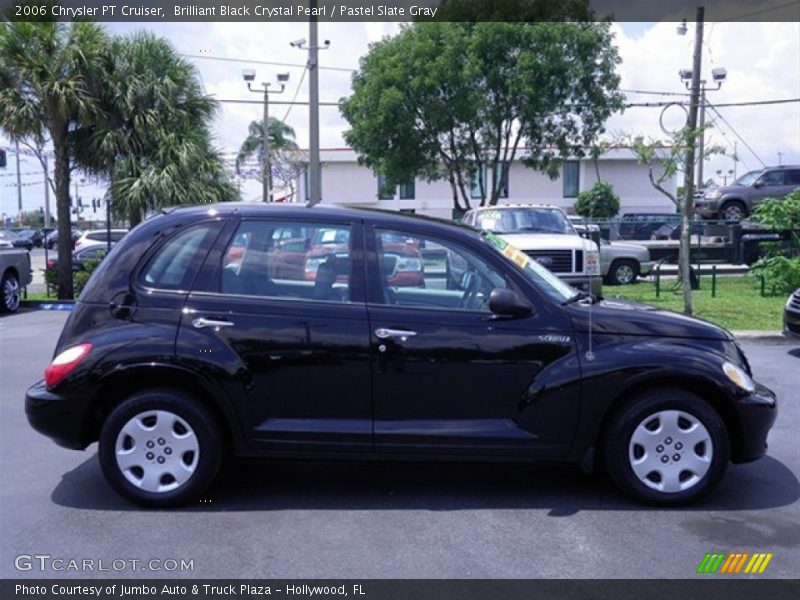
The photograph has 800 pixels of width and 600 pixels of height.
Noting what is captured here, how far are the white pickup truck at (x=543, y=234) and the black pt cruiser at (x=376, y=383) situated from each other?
675 centimetres

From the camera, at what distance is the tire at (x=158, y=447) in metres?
5.21

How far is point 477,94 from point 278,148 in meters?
21.1

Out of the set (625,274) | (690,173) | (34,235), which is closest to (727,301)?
(690,173)

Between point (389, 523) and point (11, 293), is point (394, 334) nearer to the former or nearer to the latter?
point (389, 523)

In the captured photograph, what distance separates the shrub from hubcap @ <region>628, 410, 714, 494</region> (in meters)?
38.5

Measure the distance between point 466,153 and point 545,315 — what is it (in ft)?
82.1

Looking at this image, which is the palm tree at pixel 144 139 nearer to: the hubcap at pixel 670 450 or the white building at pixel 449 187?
the hubcap at pixel 670 450

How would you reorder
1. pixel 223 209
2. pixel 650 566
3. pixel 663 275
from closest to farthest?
pixel 650 566
pixel 223 209
pixel 663 275

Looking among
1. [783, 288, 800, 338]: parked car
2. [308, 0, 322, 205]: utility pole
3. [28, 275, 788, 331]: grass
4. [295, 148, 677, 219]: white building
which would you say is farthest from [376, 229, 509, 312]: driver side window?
[295, 148, 677, 219]: white building

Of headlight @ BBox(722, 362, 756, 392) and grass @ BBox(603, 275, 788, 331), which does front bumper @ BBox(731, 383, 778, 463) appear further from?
grass @ BBox(603, 275, 788, 331)

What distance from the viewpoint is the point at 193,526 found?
16.5ft

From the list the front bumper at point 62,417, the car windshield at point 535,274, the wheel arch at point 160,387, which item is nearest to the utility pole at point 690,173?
the car windshield at point 535,274

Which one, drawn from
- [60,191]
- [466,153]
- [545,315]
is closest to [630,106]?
[466,153]

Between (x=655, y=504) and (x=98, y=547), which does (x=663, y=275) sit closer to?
(x=655, y=504)
